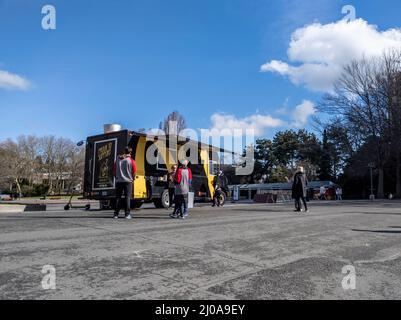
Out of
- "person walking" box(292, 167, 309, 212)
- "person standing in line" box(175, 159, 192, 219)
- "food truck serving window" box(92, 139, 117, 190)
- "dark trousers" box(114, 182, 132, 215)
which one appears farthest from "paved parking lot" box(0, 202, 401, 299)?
"food truck serving window" box(92, 139, 117, 190)

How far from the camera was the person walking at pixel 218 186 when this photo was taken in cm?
2019

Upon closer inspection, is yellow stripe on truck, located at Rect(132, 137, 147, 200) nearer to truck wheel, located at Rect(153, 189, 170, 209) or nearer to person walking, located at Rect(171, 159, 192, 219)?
truck wheel, located at Rect(153, 189, 170, 209)

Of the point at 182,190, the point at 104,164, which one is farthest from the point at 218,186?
the point at 182,190

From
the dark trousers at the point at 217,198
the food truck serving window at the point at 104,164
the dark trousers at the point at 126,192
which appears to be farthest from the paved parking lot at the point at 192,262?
the dark trousers at the point at 217,198

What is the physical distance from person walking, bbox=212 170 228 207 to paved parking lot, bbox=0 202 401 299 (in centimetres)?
1178

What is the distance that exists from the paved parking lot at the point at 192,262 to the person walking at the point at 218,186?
464 inches

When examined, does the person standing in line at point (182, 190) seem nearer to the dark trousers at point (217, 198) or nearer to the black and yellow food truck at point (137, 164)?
the black and yellow food truck at point (137, 164)

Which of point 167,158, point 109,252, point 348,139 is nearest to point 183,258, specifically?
point 109,252

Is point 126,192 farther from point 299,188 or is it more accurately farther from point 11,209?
point 11,209

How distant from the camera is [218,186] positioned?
20.5 metres

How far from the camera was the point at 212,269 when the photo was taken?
4.86 meters

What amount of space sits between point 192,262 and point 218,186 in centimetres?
1539

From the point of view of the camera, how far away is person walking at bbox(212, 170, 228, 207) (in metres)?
20.2
